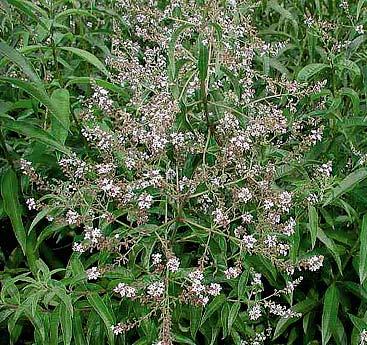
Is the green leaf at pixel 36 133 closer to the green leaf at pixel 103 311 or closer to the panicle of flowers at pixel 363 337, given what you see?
the green leaf at pixel 103 311

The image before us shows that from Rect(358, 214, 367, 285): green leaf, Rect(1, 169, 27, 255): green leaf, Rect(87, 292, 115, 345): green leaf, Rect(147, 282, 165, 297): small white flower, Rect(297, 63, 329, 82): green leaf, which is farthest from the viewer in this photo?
Rect(297, 63, 329, 82): green leaf

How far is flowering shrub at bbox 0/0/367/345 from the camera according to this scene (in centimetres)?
267

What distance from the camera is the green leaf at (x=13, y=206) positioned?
9.62 ft

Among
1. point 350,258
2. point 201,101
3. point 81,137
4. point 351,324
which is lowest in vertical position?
point 351,324

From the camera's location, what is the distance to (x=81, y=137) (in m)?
3.33

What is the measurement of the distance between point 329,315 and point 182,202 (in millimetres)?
761

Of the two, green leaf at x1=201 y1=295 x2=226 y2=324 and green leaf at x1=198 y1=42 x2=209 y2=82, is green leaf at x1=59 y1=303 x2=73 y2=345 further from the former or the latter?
green leaf at x1=198 y1=42 x2=209 y2=82

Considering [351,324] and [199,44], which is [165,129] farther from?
[351,324]

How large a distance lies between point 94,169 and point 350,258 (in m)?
1.13

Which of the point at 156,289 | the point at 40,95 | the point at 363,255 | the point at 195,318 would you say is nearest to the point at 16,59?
the point at 40,95

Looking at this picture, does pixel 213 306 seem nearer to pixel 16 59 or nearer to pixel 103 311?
pixel 103 311

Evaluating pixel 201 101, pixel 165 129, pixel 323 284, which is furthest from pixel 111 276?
pixel 323 284

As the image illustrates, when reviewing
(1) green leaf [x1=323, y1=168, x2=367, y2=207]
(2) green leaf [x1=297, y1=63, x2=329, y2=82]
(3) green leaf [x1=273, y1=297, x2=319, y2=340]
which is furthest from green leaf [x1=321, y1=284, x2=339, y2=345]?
(2) green leaf [x1=297, y1=63, x2=329, y2=82]

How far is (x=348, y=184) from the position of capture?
9.16 feet
